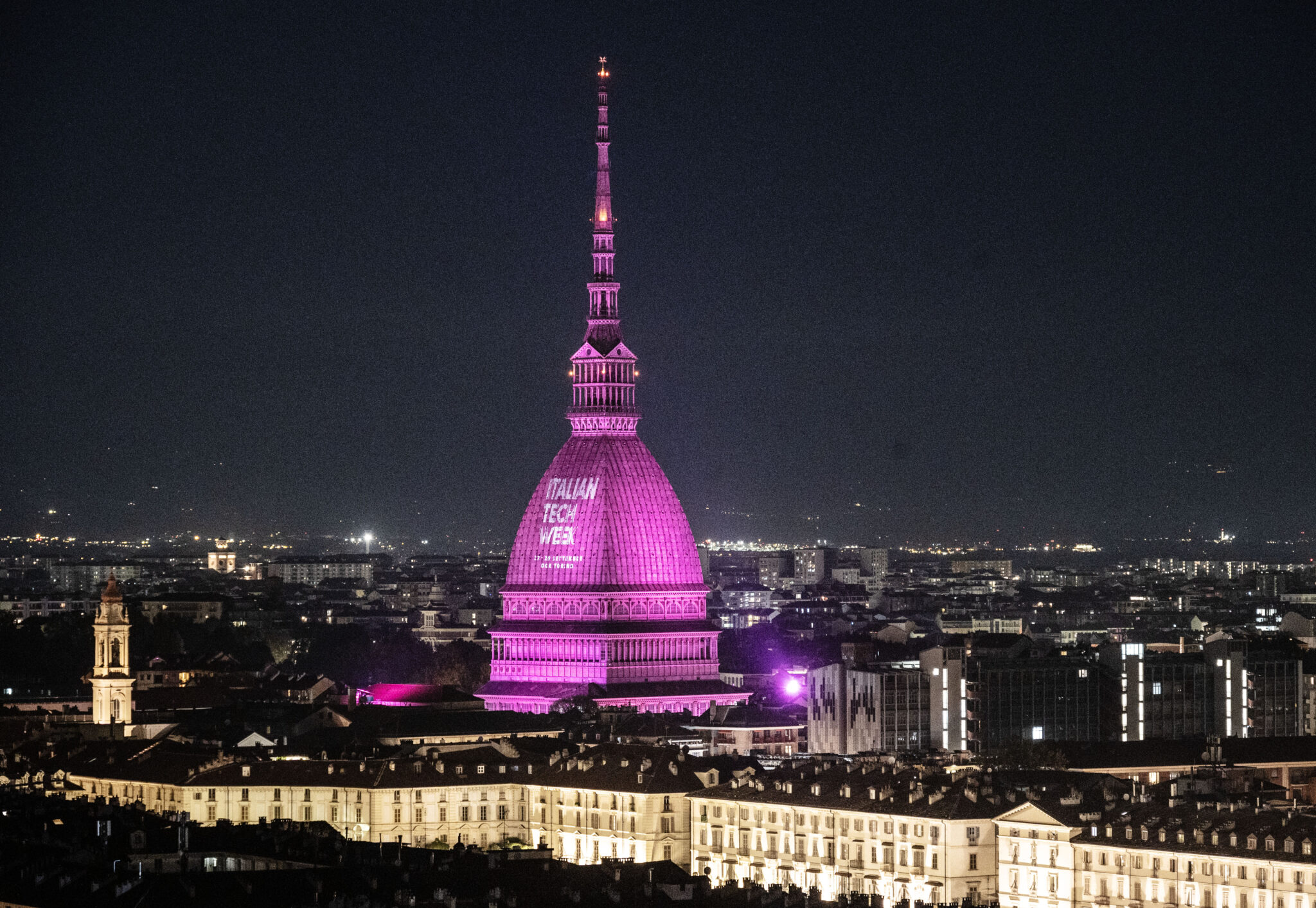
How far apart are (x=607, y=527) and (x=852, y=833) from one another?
62702 mm

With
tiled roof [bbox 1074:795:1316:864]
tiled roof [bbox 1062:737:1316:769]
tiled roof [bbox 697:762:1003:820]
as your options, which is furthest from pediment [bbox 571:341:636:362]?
tiled roof [bbox 1074:795:1316:864]

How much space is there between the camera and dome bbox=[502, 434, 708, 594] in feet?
509

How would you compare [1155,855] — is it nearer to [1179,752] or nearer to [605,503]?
[1179,752]

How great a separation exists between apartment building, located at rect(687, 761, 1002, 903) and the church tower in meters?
40.5

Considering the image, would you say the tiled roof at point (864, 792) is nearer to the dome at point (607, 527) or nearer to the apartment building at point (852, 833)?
the apartment building at point (852, 833)

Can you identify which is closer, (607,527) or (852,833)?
(852,833)

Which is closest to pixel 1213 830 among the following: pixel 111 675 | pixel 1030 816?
pixel 1030 816

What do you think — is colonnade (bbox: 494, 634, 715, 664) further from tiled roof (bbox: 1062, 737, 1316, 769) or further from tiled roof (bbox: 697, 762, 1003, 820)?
tiled roof (bbox: 697, 762, 1003, 820)

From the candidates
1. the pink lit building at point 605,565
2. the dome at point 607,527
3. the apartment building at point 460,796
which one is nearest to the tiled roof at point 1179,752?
the apartment building at point 460,796

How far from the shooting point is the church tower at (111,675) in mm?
136125

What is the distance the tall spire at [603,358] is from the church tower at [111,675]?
24.5m

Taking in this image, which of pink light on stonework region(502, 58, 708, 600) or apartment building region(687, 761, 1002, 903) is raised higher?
pink light on stonework region(502, 58, 708, 600)

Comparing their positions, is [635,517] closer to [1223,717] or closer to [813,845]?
[1223,717]

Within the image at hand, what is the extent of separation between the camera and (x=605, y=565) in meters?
156
